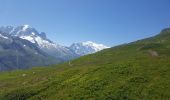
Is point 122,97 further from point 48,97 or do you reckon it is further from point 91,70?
point 91,70

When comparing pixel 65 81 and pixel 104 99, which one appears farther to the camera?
pixel 65 81

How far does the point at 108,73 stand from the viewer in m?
81.8

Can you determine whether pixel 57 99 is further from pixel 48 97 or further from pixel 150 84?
pixel 150 84

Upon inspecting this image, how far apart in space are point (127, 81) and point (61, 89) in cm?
1514

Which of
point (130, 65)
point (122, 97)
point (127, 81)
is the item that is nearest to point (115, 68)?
point (130, 65)

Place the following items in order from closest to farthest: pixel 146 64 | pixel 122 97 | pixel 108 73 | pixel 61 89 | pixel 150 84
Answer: pixel 122 97
pixel 150 84
pixel 61 89
pixel 108 73
pixel 146 64

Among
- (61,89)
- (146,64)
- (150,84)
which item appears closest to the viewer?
(150,84)

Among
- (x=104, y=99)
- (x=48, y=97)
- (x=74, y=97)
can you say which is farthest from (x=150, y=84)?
(x=48, y=97)

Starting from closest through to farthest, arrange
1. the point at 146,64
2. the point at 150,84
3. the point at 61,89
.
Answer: the point at 150,84
the point at 61,89
the point at 146,64

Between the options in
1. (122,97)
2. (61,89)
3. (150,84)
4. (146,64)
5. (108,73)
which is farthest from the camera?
(146,64)

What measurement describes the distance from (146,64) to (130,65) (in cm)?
437

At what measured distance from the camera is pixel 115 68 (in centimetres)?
8544

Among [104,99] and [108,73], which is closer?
[104,99]

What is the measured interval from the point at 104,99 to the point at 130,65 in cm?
2280
